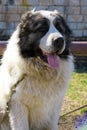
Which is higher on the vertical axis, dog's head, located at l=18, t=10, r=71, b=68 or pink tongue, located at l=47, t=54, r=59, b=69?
dog's head, located at l=18, t=10, r=71, b=68

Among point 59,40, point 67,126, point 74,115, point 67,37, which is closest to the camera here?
point 59,40

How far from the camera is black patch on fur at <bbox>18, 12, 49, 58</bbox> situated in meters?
5.14

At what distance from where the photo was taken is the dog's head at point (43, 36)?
5.05m

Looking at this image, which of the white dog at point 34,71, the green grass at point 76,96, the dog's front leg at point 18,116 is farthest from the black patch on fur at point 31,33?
the green grass at point 76,96

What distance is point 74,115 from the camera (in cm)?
714

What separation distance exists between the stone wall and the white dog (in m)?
15.1

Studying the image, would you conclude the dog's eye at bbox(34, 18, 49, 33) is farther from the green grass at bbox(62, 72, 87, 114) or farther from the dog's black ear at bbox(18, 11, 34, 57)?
the green grass at bbox(62, 72, 87, 114)

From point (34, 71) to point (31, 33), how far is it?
38 centimetres

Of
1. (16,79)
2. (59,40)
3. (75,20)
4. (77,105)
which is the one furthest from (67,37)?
(75,20)

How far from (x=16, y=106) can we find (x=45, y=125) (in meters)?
0.46

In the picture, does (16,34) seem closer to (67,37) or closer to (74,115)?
(67,37)

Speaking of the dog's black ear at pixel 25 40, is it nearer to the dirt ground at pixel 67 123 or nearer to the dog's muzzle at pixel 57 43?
the dog's muzzle at pixel 57 43

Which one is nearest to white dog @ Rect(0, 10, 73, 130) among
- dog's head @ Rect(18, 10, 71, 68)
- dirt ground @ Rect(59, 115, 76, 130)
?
dog's head @ Rect(18, 10, 71, 68)

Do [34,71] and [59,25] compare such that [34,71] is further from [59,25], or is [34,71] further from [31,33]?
[59,25]
